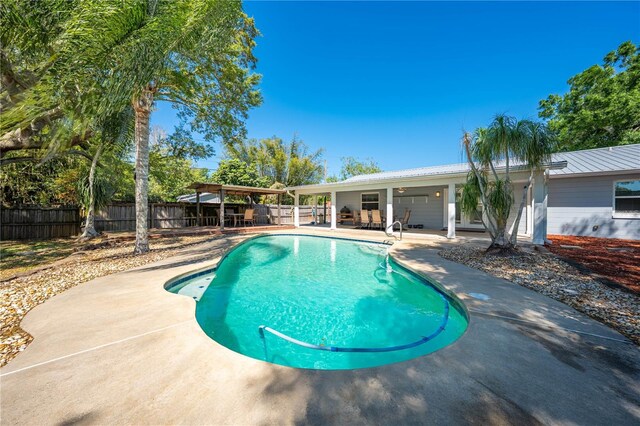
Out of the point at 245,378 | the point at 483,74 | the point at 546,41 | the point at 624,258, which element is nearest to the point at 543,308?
the point at 245,378

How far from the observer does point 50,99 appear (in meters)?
3.65

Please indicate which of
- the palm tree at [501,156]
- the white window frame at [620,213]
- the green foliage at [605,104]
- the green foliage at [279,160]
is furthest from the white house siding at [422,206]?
the green foliage at [279,160]

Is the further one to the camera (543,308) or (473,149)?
(473,149)

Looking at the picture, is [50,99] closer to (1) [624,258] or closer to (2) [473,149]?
(2) [473,149]

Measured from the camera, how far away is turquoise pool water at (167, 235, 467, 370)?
3.12 metres

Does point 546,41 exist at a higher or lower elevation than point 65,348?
higher

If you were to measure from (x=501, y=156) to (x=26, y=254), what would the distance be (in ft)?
44.2

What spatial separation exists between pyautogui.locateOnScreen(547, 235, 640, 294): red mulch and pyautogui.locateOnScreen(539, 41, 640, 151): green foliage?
10670mm

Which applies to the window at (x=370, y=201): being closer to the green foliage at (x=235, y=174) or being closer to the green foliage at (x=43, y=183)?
the green foliage at (x=235, y=174)

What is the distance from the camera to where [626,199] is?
30.1ft

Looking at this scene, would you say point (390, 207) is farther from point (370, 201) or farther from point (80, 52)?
point (80, 52)

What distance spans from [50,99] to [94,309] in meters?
3.14

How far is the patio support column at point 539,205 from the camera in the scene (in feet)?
24.7

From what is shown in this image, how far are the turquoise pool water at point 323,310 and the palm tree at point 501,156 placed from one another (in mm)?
2898
